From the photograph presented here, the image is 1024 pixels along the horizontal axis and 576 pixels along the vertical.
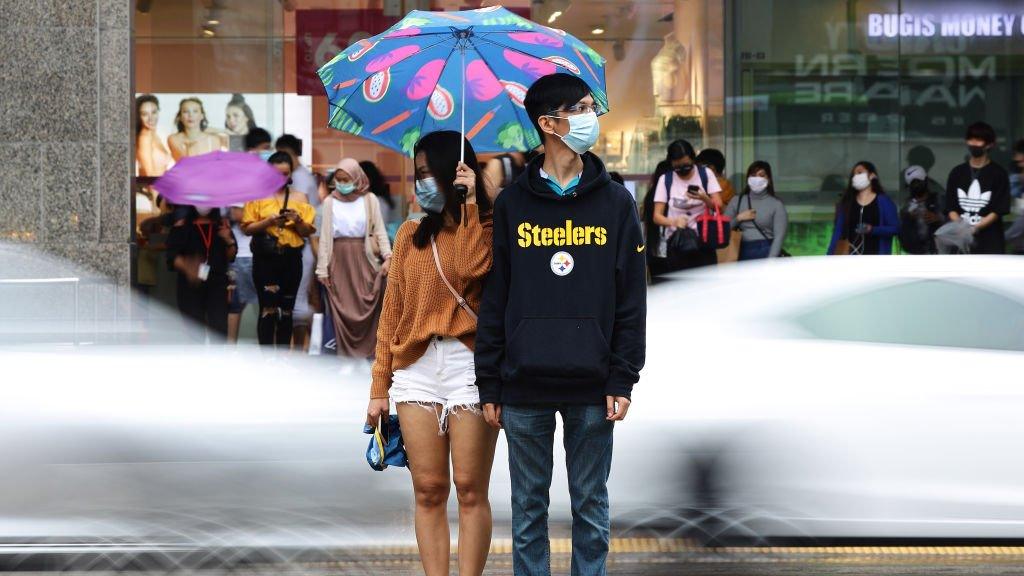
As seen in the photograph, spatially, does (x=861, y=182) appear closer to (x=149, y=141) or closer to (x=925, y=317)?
(x=149, y=141)

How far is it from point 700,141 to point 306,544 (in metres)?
10.0

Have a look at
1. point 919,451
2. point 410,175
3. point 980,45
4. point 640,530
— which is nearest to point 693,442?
point 640,530

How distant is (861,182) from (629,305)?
9.29m

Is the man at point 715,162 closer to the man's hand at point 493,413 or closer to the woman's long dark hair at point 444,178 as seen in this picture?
the woman's long dark hair at point 444,178

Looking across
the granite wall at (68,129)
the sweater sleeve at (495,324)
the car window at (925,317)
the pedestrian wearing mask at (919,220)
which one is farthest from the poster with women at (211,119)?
the sweater sleeve at (495,324)

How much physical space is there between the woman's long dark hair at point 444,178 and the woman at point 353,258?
659cm

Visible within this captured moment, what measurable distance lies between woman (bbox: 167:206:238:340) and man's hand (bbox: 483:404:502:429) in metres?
7.80

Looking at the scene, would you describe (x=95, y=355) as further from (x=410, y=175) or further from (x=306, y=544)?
(x=410, y=175)

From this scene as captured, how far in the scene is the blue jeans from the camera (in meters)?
4.46

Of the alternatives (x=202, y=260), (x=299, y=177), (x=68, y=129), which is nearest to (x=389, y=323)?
(x=202, y=260)

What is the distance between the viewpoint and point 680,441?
6.23 metres

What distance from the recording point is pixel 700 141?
15438 millimetres

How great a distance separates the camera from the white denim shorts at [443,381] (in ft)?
15.7

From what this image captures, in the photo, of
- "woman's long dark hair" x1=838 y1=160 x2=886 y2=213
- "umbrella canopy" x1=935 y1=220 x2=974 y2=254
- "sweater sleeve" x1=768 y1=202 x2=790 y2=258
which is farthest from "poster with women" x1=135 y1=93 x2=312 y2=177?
"umbrella canopy" x1=935 y1=220 x2=974 y2=254
